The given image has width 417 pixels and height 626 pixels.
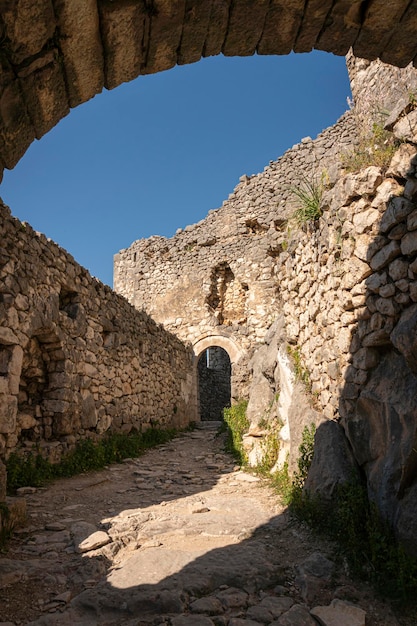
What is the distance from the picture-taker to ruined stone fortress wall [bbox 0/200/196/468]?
4.96m

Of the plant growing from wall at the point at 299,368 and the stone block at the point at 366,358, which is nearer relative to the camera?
the stone block at the point at 366,358

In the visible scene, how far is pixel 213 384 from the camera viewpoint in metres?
18.1

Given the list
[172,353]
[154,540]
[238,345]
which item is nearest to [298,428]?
[154,540]

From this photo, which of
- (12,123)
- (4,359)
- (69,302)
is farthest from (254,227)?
(12,123)

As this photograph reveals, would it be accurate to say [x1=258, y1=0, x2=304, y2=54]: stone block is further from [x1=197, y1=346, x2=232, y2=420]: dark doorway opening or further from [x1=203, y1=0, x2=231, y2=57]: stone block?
[x1=197, y1=346, x2=232, y2=420]: dark doorway opening

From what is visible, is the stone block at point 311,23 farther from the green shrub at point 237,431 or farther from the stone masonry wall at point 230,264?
the stone masonry wall at point 230,264

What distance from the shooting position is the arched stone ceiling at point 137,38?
1.89m

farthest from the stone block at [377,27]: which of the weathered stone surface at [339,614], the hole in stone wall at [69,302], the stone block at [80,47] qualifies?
the hole in stone wall at [69,302]

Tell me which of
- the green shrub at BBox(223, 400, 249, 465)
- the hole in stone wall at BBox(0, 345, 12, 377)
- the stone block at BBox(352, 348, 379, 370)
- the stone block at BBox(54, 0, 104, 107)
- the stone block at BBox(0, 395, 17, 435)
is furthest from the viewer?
the green shrub at BBox(223, 400, 249, 465)

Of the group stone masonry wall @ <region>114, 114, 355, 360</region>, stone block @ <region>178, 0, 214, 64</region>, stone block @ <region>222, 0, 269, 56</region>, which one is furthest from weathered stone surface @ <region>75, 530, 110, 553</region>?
stone masonry wall @ <region>114, 114, 355, 360</region>

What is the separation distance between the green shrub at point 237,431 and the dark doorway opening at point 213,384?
6971 millimetres

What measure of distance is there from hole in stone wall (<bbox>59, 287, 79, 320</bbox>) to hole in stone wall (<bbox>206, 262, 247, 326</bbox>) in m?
8.62

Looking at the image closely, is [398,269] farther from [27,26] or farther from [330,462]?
[27,26]

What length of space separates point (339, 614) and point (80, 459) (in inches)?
185
